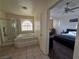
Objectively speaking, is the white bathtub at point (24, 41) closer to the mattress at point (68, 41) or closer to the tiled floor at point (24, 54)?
the tiled floor at point (24, 54)

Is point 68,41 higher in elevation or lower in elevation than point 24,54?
higher

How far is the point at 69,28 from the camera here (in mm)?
5941

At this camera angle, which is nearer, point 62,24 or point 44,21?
point 44,21

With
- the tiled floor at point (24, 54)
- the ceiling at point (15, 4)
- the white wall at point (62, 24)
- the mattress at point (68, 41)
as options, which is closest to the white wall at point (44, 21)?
the tiled floor at point (24, 54)

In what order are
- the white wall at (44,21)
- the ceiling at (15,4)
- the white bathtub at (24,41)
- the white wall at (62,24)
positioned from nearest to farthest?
the white wall at (44,21) → the ceiling at (15,4) → the white bathtub at (24,41) → the white wall at (62,24)

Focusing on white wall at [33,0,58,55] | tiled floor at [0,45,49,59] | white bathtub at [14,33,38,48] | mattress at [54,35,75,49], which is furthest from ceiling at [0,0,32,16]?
mattress at [54,35,75,49]

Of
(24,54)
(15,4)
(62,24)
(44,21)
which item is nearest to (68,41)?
→ (44,21)

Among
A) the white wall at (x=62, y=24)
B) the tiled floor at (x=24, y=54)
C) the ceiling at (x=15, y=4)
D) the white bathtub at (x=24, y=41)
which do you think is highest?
the ceiling at (x=15, y=4)

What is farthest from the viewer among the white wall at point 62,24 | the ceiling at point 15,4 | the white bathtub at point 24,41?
the white wall at point 62,24

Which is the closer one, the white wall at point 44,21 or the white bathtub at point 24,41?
the white wall at point 44,21

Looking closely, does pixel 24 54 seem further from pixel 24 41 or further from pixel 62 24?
pixel 62 24

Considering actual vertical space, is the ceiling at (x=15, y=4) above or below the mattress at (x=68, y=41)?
above

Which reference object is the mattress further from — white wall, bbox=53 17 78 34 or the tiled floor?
white wall, bbox=53 17 78 34

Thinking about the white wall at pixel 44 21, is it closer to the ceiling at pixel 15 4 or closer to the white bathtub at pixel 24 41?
the ceiling at pixel 15 4
